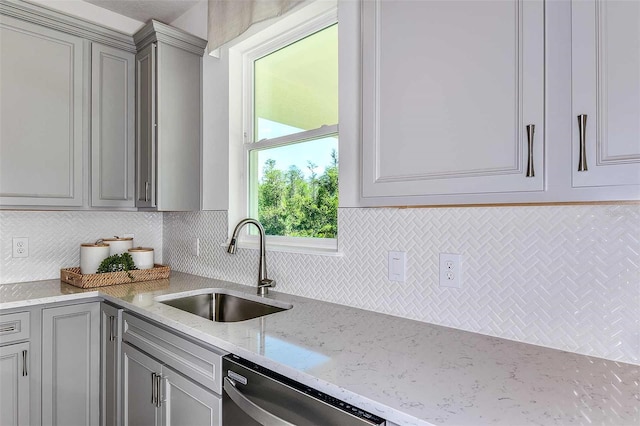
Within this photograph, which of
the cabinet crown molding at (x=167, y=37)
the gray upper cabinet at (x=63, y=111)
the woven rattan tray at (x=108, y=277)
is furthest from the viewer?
the cabinet crown molding at (x=167, y=37)

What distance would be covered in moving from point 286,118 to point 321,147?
0.32 metres

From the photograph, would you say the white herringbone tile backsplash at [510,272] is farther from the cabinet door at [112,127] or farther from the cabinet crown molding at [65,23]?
the cabinet crown molding at [65,23]

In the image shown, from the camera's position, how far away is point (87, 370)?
1935 millimetres

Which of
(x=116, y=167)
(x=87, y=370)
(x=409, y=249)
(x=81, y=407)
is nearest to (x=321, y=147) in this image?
(x=409, y=249)

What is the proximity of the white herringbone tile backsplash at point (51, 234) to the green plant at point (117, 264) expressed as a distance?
0.35 metres

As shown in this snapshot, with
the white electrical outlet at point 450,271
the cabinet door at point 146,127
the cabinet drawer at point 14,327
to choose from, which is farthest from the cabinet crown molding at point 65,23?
the white electrical outlet at point 450,271

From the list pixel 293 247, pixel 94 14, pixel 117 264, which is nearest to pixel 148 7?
pixel 94 14

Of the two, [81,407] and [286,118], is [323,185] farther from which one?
[81,407]

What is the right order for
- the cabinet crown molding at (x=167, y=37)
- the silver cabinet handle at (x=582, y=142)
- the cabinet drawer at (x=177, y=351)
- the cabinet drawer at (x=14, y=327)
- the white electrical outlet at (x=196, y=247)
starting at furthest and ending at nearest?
1. the white electrical outlet at (x=196, y=247)
2. the cabinet crown molding at (x=167, y=37)
3. the cabinet drawer at (x=14, y=327)
4. the cabinet drawer at (x=177, y=351)
5. the silver cabinet handle at (x=582, y=142)

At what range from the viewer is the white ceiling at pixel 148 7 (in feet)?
7.86

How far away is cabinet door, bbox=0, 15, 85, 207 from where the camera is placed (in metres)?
1.90

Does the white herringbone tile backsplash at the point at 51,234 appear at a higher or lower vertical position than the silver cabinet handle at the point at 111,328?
higher

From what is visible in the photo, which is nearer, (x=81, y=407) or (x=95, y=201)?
(x=81, y=407)

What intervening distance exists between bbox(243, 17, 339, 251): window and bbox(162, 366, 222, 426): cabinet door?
857 mm
